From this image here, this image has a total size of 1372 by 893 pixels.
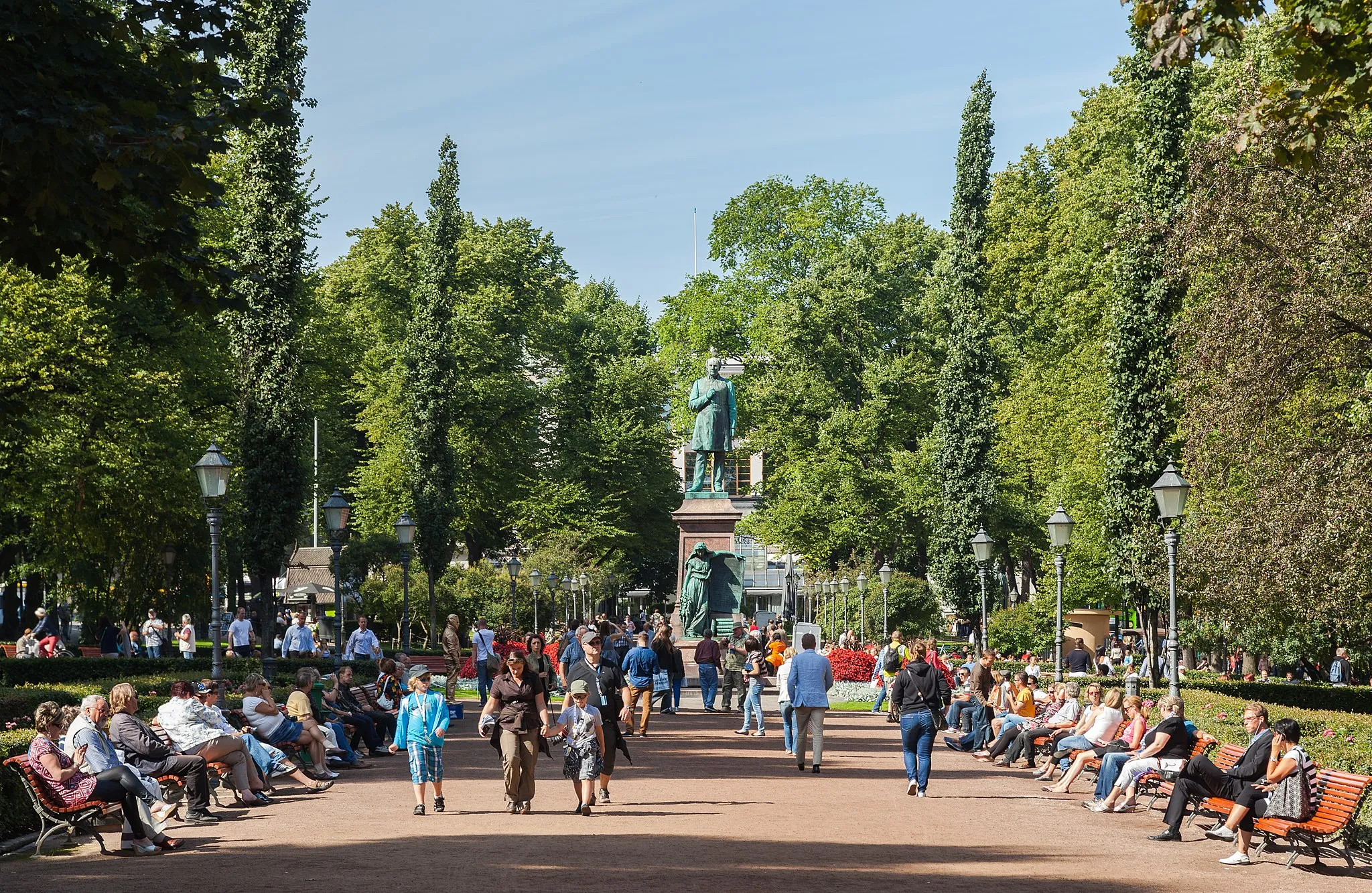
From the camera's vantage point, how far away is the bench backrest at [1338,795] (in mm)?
11367

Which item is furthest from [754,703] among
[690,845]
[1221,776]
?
[690,845]

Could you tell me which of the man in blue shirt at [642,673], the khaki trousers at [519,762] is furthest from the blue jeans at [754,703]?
the khaki trousers at [519,762]

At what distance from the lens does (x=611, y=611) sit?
248 feet

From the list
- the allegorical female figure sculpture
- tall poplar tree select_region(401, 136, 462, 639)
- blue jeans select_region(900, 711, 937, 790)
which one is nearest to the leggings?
blue jeans select_region(900, 711, 937, 790)

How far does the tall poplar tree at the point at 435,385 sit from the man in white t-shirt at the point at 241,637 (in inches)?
382

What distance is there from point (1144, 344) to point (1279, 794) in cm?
2062

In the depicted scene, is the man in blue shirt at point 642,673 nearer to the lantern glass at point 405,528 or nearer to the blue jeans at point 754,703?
the blue jeans at point 754,703

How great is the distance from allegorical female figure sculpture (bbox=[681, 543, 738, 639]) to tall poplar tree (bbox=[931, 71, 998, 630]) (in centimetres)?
1240

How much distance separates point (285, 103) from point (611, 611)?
6454 cm

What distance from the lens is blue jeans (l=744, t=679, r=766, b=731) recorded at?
74.6 ft

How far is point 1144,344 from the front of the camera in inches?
1233

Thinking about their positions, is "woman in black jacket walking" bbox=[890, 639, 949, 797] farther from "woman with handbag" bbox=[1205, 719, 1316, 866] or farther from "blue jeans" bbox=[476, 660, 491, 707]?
"blue jeans" bbox=[476, 660, 491, 707]

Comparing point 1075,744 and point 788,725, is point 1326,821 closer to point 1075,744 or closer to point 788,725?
point 1075,744

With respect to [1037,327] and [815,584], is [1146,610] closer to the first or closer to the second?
[1037,327]
